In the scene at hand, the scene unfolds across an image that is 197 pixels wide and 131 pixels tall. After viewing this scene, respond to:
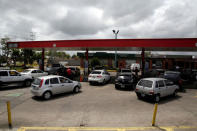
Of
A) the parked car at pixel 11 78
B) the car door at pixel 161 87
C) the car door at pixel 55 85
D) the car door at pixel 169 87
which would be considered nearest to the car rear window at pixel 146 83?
the car door at pixel 161 87

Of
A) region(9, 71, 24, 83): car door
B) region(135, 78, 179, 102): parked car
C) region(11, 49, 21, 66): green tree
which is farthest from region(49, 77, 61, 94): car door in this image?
region(11, 49, 21, 66): green tree

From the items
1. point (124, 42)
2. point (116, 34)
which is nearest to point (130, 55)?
point (116, 34)

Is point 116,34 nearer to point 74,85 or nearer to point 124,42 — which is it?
point 124,42

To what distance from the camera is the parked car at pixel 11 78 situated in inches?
440

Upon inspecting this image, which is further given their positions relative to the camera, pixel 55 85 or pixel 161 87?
pixel 55 85

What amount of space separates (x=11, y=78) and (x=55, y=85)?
227 inches

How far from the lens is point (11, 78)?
1163 cm

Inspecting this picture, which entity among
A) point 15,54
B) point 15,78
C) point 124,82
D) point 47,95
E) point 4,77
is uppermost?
point 15,54

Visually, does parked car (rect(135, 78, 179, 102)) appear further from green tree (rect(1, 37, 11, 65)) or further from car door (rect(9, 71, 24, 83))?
green tree (rect(1, 37, 11, 65))

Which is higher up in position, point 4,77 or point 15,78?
point 4,77

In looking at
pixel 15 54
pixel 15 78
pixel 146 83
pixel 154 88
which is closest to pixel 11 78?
pixel 15 78

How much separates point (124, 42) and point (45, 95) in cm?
1096

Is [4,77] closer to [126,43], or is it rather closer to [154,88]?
[154,88]

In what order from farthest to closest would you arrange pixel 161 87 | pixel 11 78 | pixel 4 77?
1. pixel 11 78
2. pixel 4 77
3. pixel 161 87
